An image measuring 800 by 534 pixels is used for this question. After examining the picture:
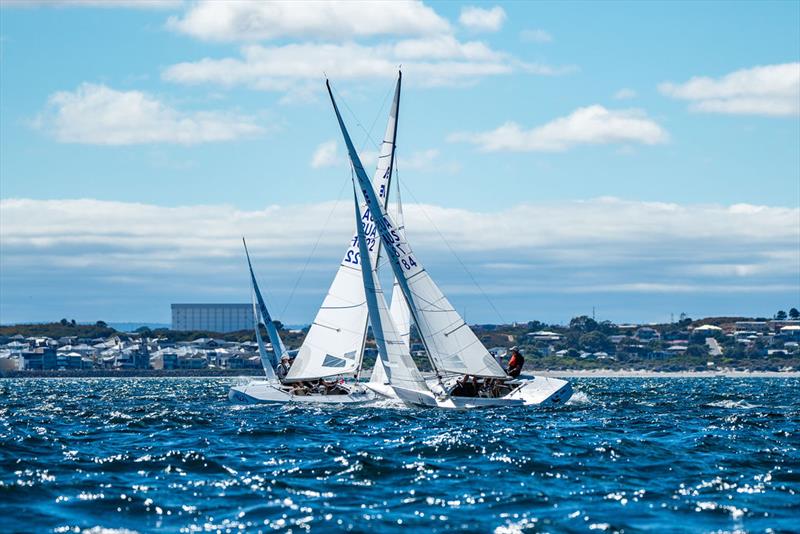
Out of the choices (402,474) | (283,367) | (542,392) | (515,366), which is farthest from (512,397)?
(402,474)

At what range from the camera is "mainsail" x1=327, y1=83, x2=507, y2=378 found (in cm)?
5188

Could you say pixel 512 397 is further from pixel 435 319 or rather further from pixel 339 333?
pixel 339 333

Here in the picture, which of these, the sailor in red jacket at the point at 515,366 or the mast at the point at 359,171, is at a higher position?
the mast at the point at 359,171

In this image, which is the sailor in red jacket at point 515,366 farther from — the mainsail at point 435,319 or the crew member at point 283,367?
the crew member at point 283,367

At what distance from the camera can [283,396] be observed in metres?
56.6

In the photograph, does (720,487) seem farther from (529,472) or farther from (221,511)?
(221,511)

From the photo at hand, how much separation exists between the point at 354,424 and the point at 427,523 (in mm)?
19998

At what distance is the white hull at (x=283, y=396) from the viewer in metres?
55.1

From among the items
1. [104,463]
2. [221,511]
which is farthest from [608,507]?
[104,463]

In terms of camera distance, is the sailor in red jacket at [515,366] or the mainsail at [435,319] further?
the sailor in red jacket at [515,366]

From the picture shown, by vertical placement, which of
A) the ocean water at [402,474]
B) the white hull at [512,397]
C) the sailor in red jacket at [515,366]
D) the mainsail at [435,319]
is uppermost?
the mainsail at [435,319]

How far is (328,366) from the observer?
58438 mm

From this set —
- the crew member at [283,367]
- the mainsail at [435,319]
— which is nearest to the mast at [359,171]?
the mainsail at [435,319]

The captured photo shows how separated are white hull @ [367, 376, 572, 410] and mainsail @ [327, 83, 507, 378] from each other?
118cm
